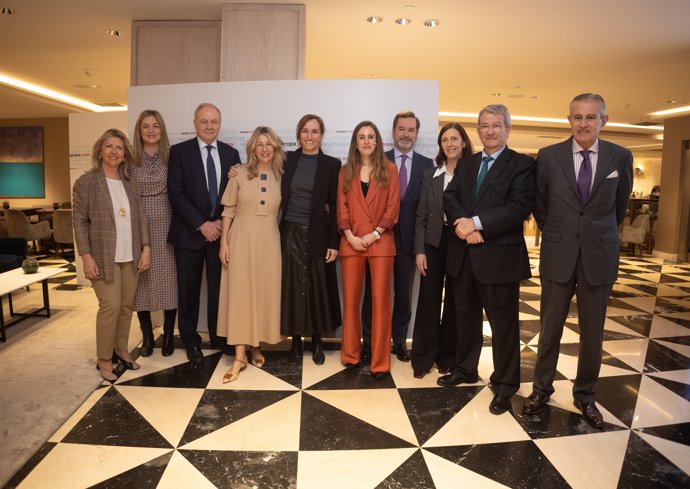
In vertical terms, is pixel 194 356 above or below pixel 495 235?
below

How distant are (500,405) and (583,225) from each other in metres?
1.14

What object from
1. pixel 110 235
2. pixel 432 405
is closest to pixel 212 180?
pixel 110 235

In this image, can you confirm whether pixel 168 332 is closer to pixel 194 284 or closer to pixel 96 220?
pixel 194 284

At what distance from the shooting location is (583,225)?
2.44m

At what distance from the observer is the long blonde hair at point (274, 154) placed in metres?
3.10

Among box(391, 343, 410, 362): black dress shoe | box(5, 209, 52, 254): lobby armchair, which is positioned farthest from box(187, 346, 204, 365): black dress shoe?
box(5, 209, 52, 254): lobby armchair

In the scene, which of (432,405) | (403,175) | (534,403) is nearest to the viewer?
(534,403)

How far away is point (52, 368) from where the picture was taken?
3350 mm

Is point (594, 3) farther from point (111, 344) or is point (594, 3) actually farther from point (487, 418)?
point (111, 344)

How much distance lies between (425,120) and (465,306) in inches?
60.5

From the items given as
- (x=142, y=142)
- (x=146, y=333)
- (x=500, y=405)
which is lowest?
(x=500, y=405)

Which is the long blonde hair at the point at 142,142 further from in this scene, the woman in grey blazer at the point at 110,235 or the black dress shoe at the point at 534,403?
the black dress shoe at the point at 534,403

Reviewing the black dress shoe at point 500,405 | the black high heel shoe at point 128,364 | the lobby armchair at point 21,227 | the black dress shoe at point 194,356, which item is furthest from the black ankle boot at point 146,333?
the lobby armchair at point 21,227

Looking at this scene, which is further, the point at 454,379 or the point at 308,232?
the point at 308,232
